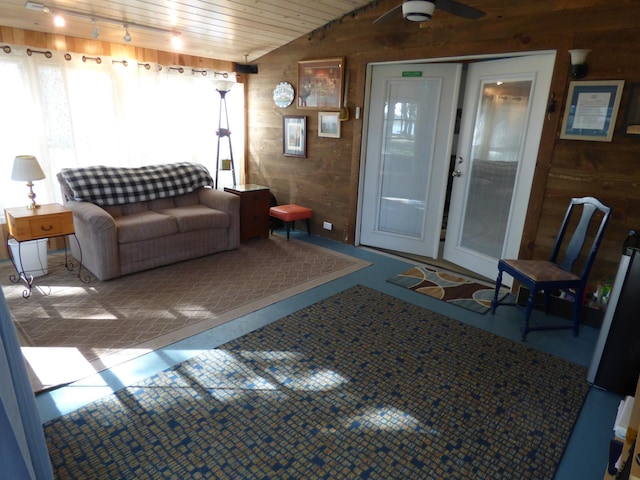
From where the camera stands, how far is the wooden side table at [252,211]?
15.4 ft

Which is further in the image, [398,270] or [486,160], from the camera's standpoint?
[398,270]

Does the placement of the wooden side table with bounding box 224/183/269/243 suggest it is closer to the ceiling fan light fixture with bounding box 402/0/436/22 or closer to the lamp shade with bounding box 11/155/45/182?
the lamp shade with bounding box 11/155/45/182

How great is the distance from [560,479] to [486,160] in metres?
2.74

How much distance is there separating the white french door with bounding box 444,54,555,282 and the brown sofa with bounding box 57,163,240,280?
2376mm

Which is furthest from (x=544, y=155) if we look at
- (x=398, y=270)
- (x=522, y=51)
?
(x=398, y=270)

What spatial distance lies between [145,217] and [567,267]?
144 inches

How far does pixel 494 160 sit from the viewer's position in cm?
373

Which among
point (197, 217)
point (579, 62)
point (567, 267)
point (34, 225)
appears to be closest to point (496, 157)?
point (579, 62)

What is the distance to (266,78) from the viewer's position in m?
5.31

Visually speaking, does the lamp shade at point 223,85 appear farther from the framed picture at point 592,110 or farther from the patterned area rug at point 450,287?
the framed picture at point 592,110

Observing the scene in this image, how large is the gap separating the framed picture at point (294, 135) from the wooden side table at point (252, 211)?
0.67 metres

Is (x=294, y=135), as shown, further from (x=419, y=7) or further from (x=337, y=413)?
(x=337, y=413)

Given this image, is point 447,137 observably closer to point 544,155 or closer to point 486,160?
point 486,160

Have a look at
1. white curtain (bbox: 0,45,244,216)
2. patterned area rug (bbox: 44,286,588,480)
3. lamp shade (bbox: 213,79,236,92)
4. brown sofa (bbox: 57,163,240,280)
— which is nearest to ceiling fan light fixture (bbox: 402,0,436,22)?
patterned area rug (bbox: 44,286,588,480)
